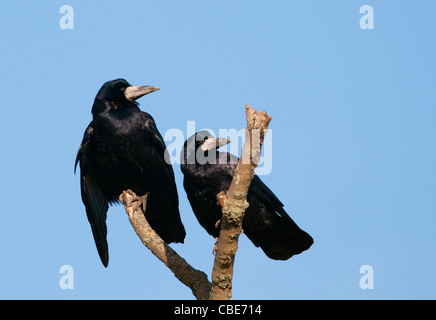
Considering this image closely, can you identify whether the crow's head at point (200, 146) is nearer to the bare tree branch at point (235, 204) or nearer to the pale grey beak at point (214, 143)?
the pale grey beak at point (214, 143)

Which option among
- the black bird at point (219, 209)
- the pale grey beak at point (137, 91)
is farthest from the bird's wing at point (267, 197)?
the pale grey beak at point (137, 91)

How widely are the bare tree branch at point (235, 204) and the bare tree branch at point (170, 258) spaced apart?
0.63 metres

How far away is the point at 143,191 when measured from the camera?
28.1 ft

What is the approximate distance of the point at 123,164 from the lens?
846 cm

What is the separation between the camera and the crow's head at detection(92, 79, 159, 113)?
8.94 meters

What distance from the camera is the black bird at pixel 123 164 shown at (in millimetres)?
8500

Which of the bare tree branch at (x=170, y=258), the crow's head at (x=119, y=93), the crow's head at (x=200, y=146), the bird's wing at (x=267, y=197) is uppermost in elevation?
the crow's head at (x=119, y=93)

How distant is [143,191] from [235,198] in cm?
280

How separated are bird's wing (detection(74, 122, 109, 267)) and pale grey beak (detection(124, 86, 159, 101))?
1.94 feet

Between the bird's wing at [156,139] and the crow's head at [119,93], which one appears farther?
the crow's head at [119,93]

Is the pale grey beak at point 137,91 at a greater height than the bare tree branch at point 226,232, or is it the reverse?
the pale grey beak at point 137,91

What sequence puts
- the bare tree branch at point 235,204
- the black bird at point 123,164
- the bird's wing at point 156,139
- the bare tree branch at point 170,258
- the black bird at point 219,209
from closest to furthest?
the bare tree branch at point 235,204 < the bare tree branch at point 170,258 < the black bird at point 219,209 < the black bird at point 123,164 < the bird's wing at point 156,139
